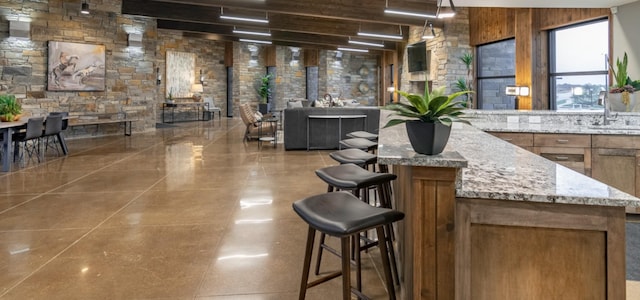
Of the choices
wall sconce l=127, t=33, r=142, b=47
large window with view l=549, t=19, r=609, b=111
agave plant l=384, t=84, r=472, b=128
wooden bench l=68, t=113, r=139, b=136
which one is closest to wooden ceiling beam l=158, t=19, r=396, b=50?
wall sconce l=127, t=33, r=142, b=47

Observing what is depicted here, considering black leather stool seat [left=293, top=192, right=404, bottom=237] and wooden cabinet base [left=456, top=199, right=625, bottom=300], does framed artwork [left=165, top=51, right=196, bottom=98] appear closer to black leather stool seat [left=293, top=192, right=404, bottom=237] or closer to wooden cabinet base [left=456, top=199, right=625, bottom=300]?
black leather stool seat [left=293, top=192, right=404, bottom=237]

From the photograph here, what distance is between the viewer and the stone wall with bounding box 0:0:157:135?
340 inches

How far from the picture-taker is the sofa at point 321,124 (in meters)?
8.23

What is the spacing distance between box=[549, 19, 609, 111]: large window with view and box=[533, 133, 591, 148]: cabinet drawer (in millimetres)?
3742

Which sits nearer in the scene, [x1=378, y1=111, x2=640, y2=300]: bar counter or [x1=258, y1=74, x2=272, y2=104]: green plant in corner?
[x1=378, y1=111, x2=640, y2=300]: bar counter

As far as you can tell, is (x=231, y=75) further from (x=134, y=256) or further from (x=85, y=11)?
(x=134, y=256)

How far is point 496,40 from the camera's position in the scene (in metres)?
8.98

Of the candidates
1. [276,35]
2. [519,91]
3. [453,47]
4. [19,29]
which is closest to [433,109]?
[519,91]

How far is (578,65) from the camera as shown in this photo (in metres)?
7.27

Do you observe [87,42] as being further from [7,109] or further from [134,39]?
[7,109]

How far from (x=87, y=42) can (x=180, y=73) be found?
235 inches

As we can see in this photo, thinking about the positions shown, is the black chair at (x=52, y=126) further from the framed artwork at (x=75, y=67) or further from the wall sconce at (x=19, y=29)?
the wall sconce at (x=19, y=29)

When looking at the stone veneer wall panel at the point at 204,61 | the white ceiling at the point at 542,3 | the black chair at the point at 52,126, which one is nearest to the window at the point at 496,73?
the white ceiling at the point at 542,3

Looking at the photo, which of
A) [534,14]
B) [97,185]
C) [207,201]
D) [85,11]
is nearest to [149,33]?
[85,11]
